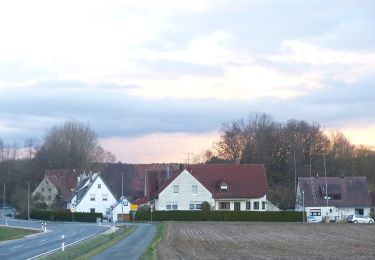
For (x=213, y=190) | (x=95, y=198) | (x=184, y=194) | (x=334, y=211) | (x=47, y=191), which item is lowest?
(x=334, y=211)

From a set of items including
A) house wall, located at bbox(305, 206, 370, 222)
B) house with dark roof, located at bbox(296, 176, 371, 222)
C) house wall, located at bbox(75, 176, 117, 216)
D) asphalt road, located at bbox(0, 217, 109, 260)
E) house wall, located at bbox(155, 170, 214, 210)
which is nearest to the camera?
asphalt road, located at bbox(0, 217, 109, 260)

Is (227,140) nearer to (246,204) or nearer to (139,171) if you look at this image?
(139,171)

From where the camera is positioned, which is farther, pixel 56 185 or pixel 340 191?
pixel 56 185

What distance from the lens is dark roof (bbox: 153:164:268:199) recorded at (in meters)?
97.0

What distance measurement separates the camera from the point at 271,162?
122m

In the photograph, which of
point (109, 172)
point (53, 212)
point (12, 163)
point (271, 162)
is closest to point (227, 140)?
point (271, 162)

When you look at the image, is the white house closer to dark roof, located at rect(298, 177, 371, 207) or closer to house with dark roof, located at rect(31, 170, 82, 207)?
house with dark roof, located at rect(31, 170, 82, 207)

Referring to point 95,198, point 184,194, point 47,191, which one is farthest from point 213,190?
point 47,191

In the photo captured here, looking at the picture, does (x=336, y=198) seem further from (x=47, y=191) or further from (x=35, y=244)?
(x=35, y=244)

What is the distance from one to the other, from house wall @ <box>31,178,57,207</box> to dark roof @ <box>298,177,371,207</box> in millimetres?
50932

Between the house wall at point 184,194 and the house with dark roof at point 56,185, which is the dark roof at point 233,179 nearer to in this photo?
the house wall at point 184,194

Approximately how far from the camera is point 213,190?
97.5 m

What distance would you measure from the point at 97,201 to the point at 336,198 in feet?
126

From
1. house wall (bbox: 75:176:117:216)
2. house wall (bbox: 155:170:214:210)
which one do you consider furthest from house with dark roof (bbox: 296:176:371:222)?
house wall (bbox: 75:176:117:216)
